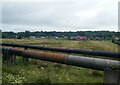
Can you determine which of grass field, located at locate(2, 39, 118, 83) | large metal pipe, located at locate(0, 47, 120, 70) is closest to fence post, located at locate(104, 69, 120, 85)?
large metal pipe, located at locate(0, 47, 120, 70)

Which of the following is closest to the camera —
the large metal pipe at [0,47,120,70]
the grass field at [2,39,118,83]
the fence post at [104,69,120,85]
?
the fence post at [104,69,120,85]

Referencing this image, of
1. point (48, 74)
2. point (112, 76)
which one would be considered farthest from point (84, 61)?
point (48, 74)

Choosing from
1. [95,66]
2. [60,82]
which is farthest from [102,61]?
[60,82]

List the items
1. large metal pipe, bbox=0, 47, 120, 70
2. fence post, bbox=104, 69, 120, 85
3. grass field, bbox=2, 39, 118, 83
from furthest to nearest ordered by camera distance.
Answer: grass field, bbox=2, 39, 118, 83 → large metal pipe, bbox=0, 47, 120, 70 → fence post, bbox=104, 69, 120, 85

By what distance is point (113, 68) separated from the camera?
389 cm

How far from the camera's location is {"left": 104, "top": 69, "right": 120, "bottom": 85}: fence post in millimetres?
3707

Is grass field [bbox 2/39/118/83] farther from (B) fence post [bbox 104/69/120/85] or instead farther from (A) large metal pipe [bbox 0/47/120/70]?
(B) fence post [bbox 104/69/120/85]

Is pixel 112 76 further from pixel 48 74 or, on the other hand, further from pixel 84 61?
pixel 48 74

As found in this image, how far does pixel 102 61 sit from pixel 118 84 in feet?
2.70

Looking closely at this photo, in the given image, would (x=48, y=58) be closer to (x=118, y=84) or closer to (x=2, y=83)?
(x=2, y=83)

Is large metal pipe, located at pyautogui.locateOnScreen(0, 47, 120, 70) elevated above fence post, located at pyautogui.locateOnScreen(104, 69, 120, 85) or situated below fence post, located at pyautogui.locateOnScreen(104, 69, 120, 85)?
above

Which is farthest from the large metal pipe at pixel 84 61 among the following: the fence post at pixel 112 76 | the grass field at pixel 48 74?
the grass field at pixel 48 74

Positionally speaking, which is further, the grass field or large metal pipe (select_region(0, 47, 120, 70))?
the grass field

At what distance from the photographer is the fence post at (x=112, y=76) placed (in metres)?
3.71
